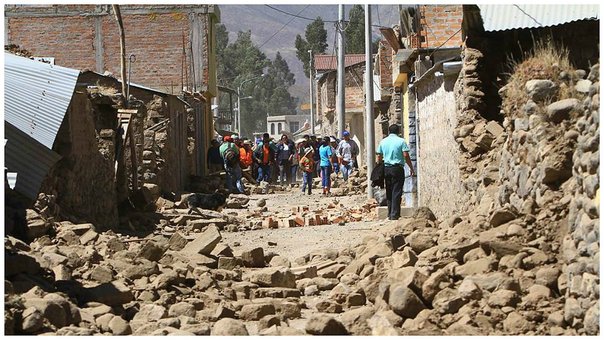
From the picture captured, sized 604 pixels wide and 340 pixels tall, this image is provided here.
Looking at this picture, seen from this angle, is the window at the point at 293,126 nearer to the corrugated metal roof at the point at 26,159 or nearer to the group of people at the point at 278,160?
the group of people at the point at 278,160

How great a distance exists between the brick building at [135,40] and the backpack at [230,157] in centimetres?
915

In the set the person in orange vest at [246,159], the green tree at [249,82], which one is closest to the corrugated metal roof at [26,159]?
the person in orange vest at [246,159]

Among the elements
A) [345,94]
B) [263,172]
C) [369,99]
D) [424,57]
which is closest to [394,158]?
[424,57]

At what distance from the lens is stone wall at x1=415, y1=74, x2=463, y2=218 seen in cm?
1505

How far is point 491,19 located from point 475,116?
1242 millimetres

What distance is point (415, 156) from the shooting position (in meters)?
20.5

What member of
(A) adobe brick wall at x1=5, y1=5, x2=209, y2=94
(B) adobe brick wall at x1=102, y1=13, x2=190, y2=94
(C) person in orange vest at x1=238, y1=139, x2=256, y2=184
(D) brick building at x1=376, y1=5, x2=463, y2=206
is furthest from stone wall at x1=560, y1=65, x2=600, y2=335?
(B) adobe brick wall at x1=102, y1=13, x2=190, y2=94

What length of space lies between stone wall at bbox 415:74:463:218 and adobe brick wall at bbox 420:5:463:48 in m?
1.40

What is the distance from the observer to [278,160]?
33281 mm

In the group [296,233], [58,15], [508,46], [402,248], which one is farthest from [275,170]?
[402,248]

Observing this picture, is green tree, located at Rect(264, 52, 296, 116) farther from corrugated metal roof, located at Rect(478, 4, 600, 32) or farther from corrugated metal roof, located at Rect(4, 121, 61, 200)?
corrugated metal roof, located at Rect(4, 121, 61, 200)

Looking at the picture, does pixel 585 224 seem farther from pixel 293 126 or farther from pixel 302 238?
pixel 293 126

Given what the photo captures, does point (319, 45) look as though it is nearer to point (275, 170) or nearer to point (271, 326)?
point (275, 170)

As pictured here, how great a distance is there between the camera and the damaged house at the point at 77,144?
11.6 meters
